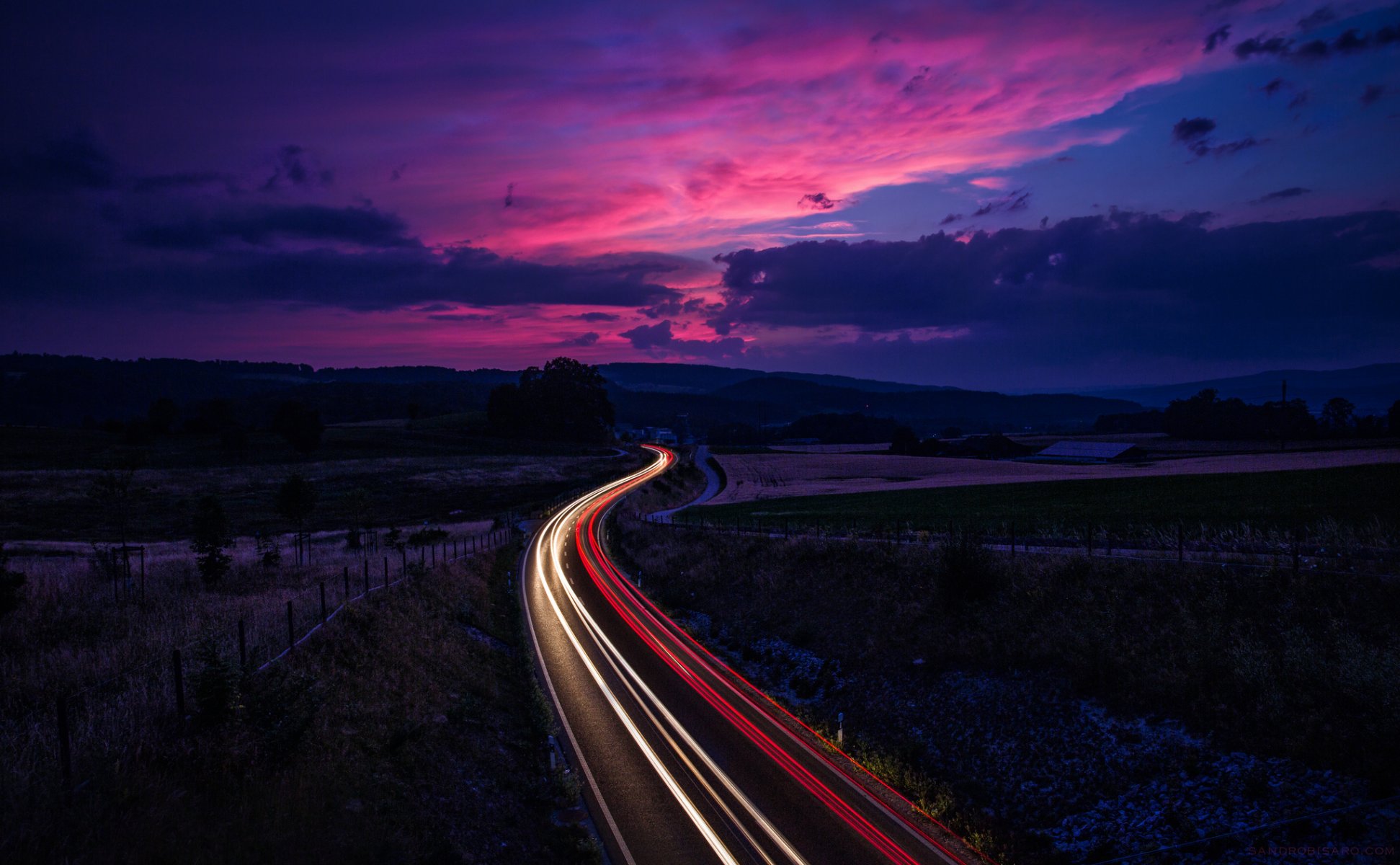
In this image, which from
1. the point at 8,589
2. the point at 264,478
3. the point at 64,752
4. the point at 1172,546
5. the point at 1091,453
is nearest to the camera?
the point at 64,752

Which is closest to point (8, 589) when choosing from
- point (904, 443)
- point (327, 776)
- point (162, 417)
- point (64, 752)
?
point (64, 752)

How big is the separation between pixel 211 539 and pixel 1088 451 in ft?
400

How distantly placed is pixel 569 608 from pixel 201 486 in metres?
70.0

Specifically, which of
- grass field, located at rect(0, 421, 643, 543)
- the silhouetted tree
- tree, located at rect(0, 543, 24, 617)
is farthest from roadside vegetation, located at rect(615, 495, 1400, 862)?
the silhouetted tree

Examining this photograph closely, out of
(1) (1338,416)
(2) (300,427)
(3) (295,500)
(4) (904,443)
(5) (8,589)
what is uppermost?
(1) (1338,416)

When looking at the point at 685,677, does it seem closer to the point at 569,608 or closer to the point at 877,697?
the point at 877,697

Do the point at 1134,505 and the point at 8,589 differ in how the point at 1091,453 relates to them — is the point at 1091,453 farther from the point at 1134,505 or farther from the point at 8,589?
the point at 8,589

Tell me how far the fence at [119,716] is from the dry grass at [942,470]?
57388mm

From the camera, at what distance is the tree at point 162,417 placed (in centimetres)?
13112

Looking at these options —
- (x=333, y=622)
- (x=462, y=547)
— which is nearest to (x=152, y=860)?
(x=333, y=622)

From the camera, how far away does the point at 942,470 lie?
100 m

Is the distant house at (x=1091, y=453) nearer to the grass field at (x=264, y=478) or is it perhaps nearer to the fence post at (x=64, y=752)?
the grass field at (x=264, y=478)

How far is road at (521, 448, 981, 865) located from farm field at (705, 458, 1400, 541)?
60.1 feet

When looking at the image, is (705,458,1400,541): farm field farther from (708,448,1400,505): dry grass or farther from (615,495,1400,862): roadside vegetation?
(615,495,1400,862): roadside vegetation
